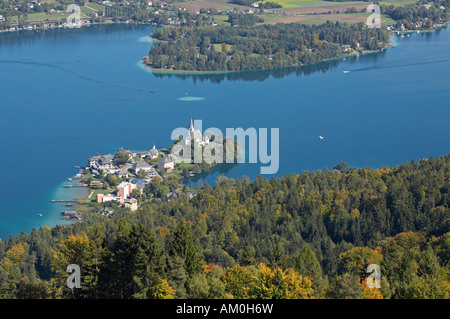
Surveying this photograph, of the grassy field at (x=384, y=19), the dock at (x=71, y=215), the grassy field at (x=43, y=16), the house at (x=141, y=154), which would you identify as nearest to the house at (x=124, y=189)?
the dock at (x=71, y=215)

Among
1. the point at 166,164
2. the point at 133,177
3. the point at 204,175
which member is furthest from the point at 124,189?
the point at 204,175

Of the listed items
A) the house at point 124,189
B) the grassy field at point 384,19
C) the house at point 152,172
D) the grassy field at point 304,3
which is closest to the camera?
the house at point 124,189

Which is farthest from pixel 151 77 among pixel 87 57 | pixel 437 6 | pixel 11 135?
pixel 437 6

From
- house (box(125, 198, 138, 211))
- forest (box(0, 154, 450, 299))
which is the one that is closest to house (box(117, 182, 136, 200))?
house (box(125, 198, 138, 211))

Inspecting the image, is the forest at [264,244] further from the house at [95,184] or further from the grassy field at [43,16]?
the grassy field at [43,16]

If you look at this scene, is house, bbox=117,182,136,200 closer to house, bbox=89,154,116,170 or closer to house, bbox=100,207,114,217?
house, bbox=100,207,114,217

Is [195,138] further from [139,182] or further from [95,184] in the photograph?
[95,184]
